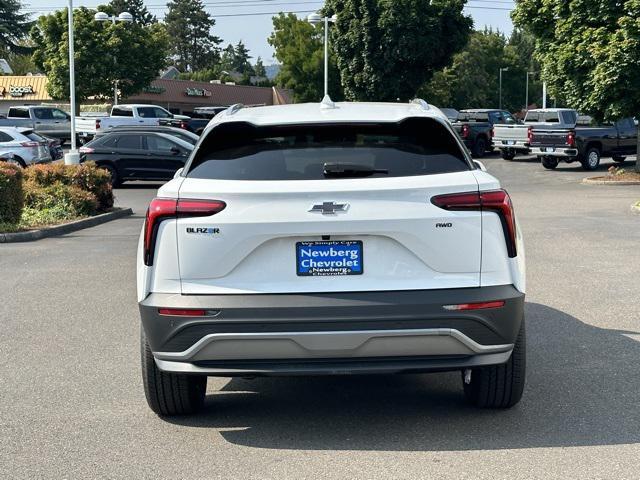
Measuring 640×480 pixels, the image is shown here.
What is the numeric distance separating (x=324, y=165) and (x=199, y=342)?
3.70 feet

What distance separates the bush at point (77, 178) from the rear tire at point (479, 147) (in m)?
23.1

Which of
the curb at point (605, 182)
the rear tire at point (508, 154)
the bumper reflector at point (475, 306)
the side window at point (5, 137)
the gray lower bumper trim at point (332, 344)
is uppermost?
the side window at point (5, 137)

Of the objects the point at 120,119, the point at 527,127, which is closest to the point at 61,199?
the point at 527,127

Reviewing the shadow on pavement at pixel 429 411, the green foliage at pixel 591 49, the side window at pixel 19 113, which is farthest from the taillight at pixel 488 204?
the side window at pixel 19 113

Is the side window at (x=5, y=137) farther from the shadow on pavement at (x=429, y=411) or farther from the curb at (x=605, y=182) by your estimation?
the shadow on pavement at (x=429, y=411)

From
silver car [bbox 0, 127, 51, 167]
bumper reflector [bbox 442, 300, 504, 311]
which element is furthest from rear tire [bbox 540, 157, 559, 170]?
bumper reflector [bbox 442, 300, 504, 311]

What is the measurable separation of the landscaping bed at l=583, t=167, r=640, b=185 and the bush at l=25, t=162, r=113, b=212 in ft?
46.9

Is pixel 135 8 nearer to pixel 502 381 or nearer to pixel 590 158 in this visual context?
pixel 590 158

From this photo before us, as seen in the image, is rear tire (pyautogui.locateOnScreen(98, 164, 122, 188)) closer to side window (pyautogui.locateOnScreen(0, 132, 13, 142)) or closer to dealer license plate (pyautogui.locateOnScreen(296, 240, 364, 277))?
side window (pyautogui.locateOnScreen(0, 132, 13, 142))

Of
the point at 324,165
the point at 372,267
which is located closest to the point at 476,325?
the point at 372,267

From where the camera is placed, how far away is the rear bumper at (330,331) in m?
5.07

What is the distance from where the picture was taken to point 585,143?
32625 millimetres

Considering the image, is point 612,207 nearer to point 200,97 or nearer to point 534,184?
point 534,184

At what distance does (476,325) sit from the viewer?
5.16 metres
